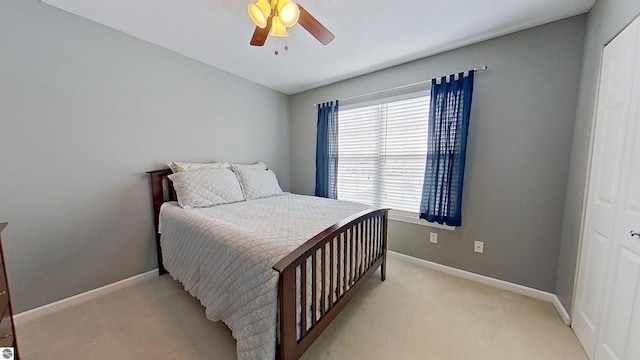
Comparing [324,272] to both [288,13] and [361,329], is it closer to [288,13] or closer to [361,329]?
[361,329]

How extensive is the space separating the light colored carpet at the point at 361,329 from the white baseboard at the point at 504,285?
2.5 inches

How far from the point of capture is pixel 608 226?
130 cm

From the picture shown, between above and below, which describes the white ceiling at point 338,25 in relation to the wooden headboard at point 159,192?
above

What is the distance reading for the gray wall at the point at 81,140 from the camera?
1.60 metres

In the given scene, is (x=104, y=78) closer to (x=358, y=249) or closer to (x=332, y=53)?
(x=332, y=53)

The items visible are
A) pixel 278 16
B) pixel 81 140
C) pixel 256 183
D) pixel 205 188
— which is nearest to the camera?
pixel 278 16

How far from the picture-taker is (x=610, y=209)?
1286 mm

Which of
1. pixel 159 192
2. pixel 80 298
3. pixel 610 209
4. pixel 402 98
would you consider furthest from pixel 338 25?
pixel 80 298

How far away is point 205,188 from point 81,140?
1.02 metres

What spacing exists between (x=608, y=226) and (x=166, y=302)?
3196 mm

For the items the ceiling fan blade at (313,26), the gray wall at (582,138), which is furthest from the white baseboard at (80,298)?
the gray wall at (582,138)

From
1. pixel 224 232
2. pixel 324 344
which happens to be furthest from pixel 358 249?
pixel 224 232

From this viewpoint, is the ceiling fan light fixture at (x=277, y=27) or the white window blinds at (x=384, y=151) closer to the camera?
the ceiling fan light fixture at (x=277, y=27)

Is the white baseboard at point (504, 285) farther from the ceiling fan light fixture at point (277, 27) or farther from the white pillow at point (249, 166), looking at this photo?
the ceiling fan light fixture at point (277, 27)
